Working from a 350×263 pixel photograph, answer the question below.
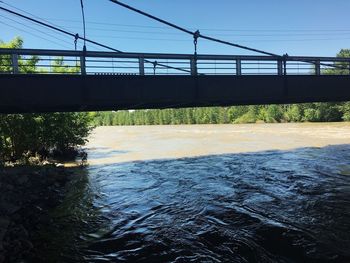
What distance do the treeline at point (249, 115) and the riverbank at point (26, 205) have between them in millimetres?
28347

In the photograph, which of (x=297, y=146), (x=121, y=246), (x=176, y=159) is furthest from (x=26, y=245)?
(x=297, y=146)

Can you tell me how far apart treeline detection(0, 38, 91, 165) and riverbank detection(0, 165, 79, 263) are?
6121mm

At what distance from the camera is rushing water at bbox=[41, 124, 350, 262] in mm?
13406

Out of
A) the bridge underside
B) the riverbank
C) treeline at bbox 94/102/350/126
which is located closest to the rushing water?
the riverbank

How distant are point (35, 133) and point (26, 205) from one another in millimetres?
17509

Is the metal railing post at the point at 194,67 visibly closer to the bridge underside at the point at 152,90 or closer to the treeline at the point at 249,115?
the bridge underside at the point at 152,90

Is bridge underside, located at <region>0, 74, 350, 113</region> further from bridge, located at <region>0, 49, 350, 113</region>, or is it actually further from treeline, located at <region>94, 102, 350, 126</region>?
treeline, located at <region>94, 102, 350, 126</region>

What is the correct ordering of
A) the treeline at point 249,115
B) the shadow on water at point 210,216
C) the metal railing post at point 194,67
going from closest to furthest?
the shadow on water at point 210,216 → the metal railing post at point 194,67 → the treeline at point 249,115

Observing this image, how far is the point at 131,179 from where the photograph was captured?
1150 inches

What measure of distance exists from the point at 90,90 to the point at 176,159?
21.5m

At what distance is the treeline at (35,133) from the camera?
33.6 meters

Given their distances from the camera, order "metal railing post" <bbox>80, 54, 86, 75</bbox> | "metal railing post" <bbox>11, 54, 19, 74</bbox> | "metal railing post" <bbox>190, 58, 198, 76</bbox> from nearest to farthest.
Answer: "metal railing post" <bbox>11, 54, 19, 74</bbox>, "metal railing post" <bbox>80, 54, 86, 75</bbox>, "metal railing post" <bbox>190, 58, 198, 76</bbox>

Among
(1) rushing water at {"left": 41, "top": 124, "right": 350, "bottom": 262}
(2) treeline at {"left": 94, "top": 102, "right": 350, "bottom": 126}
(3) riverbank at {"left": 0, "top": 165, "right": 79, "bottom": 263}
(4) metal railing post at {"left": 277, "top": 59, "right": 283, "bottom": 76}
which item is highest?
(4) metal railing post at {"left": 277, "top": 59, "right": 283, "bottom": 76}

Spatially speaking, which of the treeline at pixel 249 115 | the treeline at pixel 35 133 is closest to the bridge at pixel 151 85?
the treeline at pixel 35 133
